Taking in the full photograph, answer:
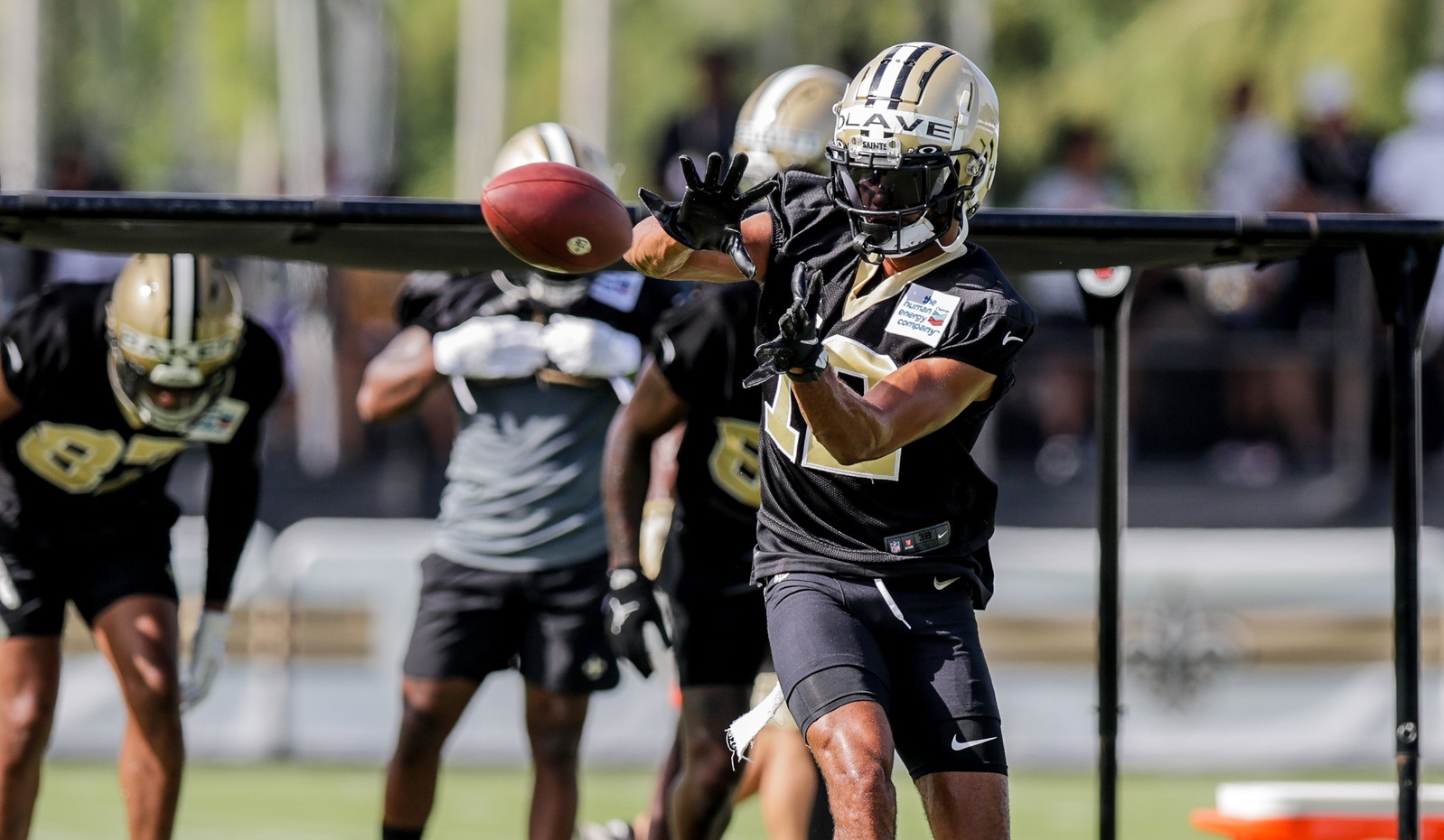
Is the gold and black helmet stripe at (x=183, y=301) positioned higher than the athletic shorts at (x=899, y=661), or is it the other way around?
the gold and black helmet stripe at (x=183, y=301)

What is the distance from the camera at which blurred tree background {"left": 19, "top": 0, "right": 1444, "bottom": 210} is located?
50.5ft

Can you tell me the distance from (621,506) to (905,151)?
155 cm

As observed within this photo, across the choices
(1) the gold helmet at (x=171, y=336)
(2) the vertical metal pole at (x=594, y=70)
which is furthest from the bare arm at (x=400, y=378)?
(2) the vertical metal pole at (x=594, y=70)

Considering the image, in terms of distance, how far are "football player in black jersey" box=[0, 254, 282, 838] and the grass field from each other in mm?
1812

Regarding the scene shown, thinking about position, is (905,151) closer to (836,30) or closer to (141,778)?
(141,778)

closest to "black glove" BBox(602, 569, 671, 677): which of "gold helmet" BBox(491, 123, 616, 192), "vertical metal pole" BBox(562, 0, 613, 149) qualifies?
"gold helmet" BBox(491, 123, 616, 192)

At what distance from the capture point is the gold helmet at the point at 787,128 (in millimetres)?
5723

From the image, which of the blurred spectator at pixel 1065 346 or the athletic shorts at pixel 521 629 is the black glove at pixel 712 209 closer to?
the athletic shorts at pixel 521 629

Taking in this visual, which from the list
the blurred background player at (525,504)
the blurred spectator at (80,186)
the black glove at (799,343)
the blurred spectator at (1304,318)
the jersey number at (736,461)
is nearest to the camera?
the black glove at (799,343)

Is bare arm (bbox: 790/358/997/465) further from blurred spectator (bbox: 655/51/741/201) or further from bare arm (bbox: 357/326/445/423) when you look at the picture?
blurred spectator (bbox: 655/51/741/201)

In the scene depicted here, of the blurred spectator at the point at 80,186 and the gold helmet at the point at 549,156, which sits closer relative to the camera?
the gold helmet at the point at 549,156

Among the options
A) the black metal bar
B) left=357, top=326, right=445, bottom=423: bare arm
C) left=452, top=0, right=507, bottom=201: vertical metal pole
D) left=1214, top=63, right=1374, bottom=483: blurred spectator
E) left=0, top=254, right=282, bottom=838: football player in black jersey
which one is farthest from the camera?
left=452, top=0, right=507, bottom=201: vertical metal pole

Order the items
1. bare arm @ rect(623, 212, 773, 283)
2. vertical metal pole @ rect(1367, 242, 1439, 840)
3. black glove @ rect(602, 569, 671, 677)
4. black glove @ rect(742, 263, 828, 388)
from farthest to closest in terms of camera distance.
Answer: black glove @ rect(602, 569, 671, 677) → vertical metal pole @ rect(1367, 242, 1439, 840) → bare arm @ rect(623, 212, 773, 283) → black glove @ rect(742, 263, 828, 388)

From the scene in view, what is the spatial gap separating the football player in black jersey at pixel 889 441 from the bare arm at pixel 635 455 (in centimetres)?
93
